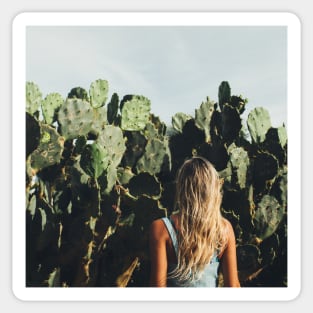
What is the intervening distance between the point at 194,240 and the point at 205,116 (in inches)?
24.6

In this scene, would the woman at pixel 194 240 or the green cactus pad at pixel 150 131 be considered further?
the green cactus pad at pixel 150 131

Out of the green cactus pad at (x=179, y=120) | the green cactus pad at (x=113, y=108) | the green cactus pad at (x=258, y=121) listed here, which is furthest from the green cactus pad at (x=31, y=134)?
the green cactus pad at (x=258, y=121)

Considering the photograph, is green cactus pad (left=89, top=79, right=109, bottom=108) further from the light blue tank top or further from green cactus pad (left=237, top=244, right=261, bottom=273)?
green cactus pad (left=237, top=244, right=261, bottom=273)

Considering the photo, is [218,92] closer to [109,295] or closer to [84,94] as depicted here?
[84,94]

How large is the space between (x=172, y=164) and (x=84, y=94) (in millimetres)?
557

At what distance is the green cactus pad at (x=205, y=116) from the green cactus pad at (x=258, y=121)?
7.8 inches

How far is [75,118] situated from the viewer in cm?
259

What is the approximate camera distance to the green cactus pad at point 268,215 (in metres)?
2.65

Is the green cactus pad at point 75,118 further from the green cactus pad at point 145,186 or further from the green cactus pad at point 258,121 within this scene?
the green cactus pad at point 258,121
